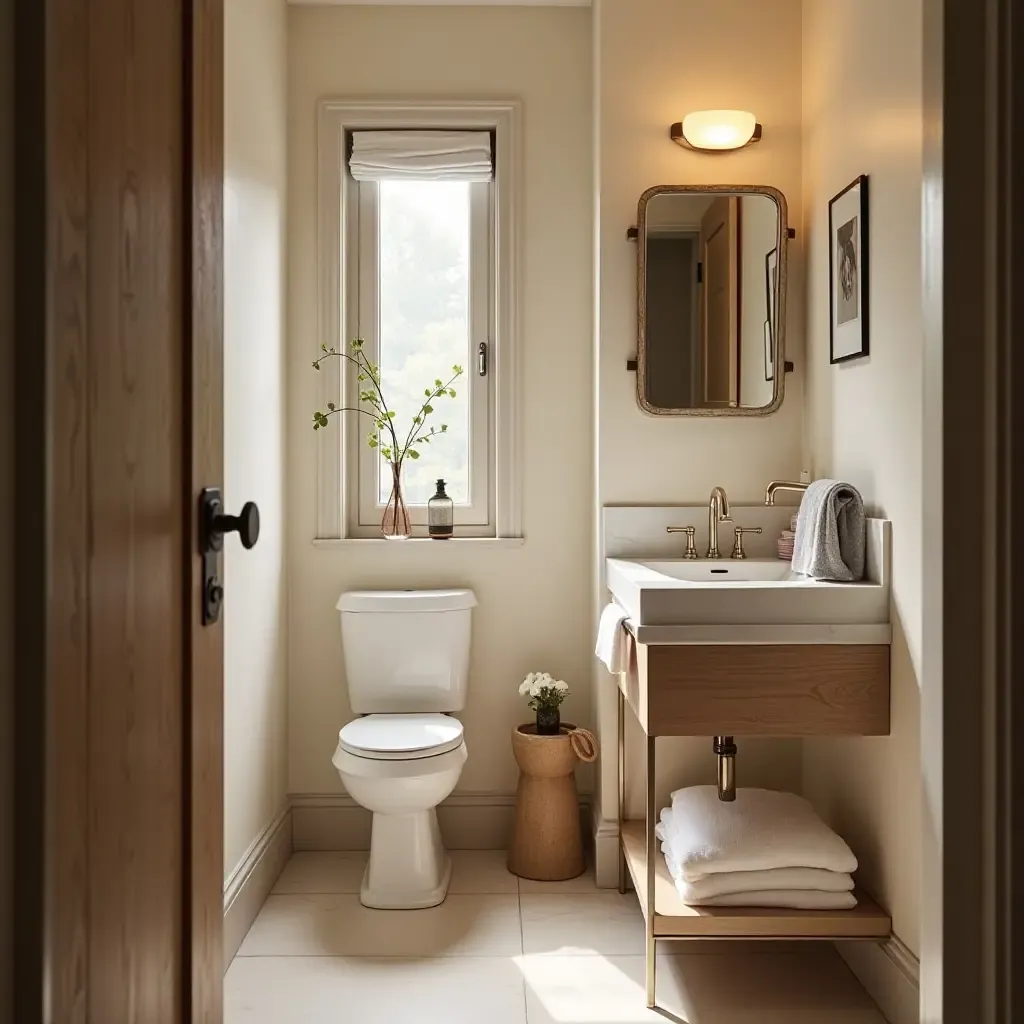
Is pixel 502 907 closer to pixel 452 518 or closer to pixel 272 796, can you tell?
pixel 272 796

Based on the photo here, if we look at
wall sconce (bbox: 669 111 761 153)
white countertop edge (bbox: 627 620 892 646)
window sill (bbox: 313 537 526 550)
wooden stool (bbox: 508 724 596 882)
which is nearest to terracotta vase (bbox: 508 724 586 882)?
wooden stool (bbox: 508 724 596 882)

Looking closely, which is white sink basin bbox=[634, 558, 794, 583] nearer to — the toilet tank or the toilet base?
→ the toilet tank

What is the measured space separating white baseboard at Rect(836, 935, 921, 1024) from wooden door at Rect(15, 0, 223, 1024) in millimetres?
1503

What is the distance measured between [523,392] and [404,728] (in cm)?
110

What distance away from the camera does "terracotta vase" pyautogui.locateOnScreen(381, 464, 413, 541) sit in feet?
10.8

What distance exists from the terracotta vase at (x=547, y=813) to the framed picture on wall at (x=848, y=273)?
1349 mm

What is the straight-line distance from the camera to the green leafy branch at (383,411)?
3.28 m

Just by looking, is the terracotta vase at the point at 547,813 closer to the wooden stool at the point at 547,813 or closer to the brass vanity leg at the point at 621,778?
the wooden stool at the point at 547,813

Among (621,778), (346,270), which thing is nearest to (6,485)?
(621,778)

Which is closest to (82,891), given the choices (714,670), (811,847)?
(714,670)

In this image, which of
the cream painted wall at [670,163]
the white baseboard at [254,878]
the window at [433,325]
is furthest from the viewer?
the window at [433,325]

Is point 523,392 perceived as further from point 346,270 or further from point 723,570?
point 723,570

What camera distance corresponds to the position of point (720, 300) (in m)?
2.92

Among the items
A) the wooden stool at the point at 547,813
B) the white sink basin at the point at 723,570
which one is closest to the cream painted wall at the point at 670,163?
the wooden stool at the point at 547,813
